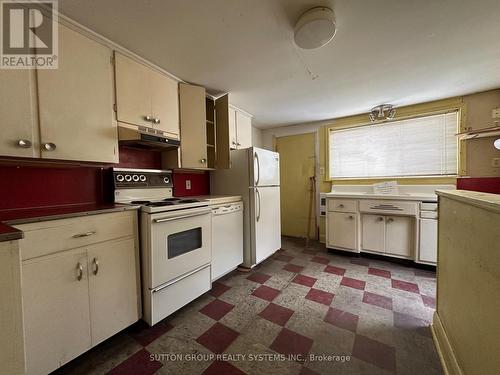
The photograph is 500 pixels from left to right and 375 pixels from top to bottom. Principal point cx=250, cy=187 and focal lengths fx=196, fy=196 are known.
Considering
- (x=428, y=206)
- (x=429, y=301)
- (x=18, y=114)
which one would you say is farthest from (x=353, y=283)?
(x=18, y=114)

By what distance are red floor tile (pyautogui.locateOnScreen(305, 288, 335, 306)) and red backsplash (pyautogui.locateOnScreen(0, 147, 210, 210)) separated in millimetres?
2062

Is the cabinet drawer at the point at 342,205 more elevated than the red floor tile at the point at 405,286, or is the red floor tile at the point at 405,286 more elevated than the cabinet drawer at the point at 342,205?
the cabinet drawer at the point at 342,205

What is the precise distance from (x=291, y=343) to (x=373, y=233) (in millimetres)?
2063

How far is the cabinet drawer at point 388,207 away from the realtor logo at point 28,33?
3.44m

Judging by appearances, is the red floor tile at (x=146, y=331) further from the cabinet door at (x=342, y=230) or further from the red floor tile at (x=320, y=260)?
the cabinet door at (x=342, y=230)

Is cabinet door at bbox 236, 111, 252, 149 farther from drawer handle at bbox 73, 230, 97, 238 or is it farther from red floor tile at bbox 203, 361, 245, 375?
red floor tile at bbox 203, 361, 245, 375

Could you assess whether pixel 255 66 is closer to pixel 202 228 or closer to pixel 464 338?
pixel 202 228

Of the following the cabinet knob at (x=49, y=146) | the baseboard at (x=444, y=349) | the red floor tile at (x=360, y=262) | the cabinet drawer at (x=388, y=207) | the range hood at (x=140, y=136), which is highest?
the range hood at (x=140, y=136)

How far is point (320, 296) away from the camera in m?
1.89

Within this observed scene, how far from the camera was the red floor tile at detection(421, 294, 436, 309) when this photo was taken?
68.7 inches

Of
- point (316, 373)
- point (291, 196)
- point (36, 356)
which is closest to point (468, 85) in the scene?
point (291, 196)

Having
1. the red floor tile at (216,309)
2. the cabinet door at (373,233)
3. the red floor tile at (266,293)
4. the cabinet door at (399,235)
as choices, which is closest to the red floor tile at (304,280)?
the red floor tile at (266,293)

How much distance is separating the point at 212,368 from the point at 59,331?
885mm

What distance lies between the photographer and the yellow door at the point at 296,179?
375 cm
